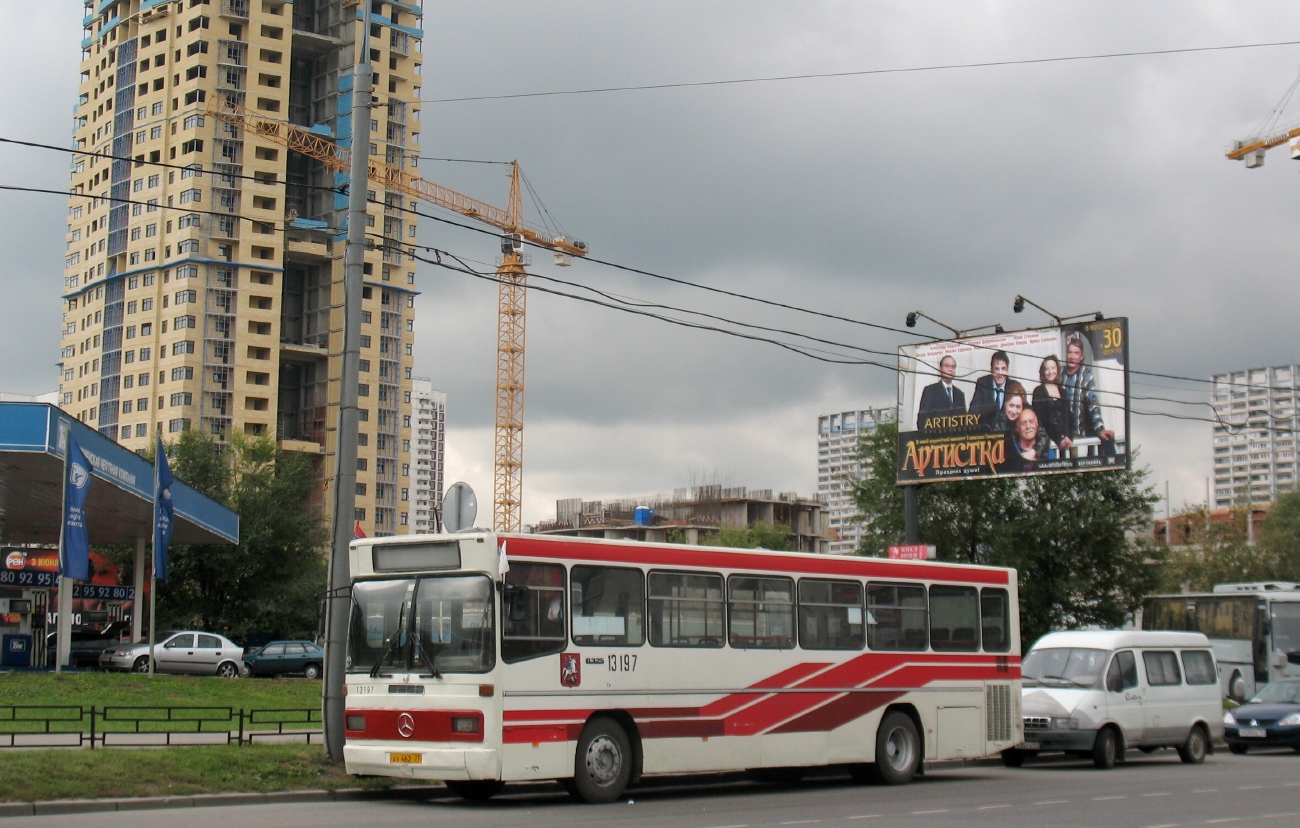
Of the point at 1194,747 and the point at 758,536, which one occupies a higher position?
the point at 758,536

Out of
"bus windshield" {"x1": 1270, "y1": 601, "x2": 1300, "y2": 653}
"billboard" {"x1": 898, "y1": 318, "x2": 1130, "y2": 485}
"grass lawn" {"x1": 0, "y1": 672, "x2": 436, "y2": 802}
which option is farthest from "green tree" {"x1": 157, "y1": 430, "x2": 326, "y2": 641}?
"grass lawn" {"x1": 0, "y1": 672, "x2": 436, "y2": 802}

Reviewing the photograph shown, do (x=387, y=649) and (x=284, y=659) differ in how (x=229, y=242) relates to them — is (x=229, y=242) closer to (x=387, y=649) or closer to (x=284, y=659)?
(x=284, y=659)

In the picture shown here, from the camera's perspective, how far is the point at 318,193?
4882 inches

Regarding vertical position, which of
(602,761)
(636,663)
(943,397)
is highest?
(943,397)

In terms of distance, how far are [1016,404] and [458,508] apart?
19197mm

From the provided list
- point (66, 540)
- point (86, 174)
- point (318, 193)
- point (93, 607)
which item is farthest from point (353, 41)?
point (66, 540)

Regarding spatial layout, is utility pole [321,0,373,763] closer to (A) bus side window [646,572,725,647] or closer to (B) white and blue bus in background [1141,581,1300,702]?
(A) bus side window [646,572,725,647]

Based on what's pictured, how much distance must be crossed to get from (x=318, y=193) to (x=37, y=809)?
11466cm

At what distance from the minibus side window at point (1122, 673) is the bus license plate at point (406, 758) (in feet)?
41.5

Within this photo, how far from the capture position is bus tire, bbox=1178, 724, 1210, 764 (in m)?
24.7

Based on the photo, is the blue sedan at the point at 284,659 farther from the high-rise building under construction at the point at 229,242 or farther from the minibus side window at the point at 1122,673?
Result: the high-rise building under construction at the point at 229,242

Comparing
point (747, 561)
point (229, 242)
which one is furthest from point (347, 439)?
point (229, 242)

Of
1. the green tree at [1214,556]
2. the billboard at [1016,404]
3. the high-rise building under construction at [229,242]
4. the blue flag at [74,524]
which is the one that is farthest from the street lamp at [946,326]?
the high-rise building under construction at [229,242]

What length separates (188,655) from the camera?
143ft
